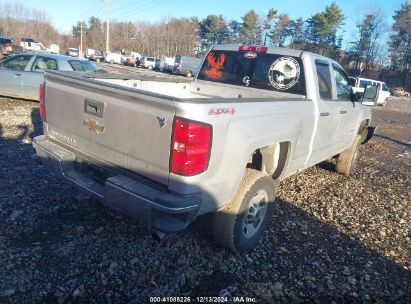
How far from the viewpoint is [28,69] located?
33.8 ft

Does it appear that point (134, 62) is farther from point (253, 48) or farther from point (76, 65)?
point (253, 48)

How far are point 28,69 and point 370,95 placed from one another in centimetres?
937

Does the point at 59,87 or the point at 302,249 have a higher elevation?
the point at 59,87

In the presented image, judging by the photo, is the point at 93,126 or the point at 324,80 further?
the point at 324,80

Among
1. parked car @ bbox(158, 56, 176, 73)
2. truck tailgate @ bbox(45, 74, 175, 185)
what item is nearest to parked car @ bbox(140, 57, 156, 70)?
parked car @ bbox(158, 56, 176, 73)

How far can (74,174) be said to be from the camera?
11.1 feet

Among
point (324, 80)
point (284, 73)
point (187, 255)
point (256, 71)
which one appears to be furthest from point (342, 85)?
point (187, 255)

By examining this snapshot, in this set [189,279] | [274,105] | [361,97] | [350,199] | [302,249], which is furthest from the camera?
[361,97]

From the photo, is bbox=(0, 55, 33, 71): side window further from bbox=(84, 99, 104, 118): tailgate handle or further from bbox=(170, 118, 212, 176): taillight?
bbox=(170, 118, 212, 176): taillight

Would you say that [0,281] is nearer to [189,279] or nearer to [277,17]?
[189,279]

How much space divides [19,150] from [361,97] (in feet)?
19.7

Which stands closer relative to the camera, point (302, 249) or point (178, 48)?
point (302, 249)

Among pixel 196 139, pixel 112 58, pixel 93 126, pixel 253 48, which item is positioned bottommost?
pixel 112 58

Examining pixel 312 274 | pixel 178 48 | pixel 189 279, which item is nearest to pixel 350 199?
pixel 312 274
